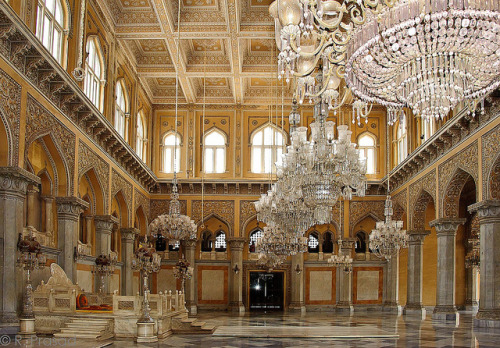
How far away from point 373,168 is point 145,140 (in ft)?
31.3

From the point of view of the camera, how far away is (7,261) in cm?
1175

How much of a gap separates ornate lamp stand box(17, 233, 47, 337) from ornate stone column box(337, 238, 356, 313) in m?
16.1

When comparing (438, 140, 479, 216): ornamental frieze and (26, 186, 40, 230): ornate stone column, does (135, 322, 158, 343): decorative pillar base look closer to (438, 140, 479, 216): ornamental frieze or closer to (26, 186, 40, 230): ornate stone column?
(26, 186, 40, 230): ornate stone column

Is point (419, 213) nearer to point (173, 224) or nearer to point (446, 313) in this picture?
point (446, 313)

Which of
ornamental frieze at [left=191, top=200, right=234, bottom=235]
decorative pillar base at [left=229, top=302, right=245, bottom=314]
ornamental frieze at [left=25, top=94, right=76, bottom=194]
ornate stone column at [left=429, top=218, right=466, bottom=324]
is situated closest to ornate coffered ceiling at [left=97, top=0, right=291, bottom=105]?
ornamental frieze at [left=25, top=94, right=76, bottom=194]

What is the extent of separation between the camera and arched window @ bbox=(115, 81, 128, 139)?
21505mm

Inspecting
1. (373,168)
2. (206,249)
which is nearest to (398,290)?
(373,168)

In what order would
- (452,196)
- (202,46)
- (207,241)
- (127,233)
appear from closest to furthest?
(452,196) < (202,46) < (127,233) < (207,241)

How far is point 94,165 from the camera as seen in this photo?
1794 centimetres

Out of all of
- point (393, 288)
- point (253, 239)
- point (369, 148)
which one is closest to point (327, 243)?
point (253, 239)

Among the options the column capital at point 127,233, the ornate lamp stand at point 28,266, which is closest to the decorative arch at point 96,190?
the column capital at point 127,233

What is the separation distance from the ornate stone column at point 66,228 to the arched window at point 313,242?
14.2 metres

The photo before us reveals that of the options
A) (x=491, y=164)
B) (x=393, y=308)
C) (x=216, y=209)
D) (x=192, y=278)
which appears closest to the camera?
(x=491, y=164)

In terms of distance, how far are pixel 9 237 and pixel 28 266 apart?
0.79 m
